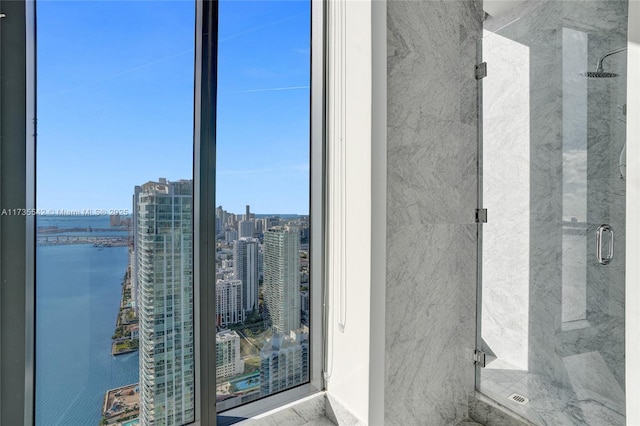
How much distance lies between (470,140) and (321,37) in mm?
821

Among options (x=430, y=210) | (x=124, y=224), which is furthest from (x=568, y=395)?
(x=124, y=224)

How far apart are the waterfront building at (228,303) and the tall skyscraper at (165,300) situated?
0.33ft

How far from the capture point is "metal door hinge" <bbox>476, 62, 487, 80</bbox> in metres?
1.54

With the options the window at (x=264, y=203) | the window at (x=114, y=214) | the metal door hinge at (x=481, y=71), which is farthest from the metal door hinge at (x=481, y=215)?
the window at (x=114, y=214)

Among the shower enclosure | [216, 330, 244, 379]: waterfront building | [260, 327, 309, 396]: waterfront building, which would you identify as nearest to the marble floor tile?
the shower enclosure

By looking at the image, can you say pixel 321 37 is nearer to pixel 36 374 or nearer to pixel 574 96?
pixel 574 96

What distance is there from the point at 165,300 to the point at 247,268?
0.31 metres

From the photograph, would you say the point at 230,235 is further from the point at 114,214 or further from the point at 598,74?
the point at 598,74

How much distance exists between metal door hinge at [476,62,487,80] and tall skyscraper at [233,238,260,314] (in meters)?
1.27

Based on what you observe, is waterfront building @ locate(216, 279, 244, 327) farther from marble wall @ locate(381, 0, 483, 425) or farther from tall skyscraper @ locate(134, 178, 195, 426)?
marble wall @ locate(381, 0, 483, 425)

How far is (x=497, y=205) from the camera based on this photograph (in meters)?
1.50

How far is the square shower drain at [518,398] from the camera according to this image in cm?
139

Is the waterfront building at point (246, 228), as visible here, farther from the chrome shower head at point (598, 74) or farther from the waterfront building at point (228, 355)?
the chrome shower head at point (598, 74)

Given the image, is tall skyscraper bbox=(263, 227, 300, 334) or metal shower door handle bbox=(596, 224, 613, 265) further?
tall skyscraper bbox=(263, 227, 300, 334)
